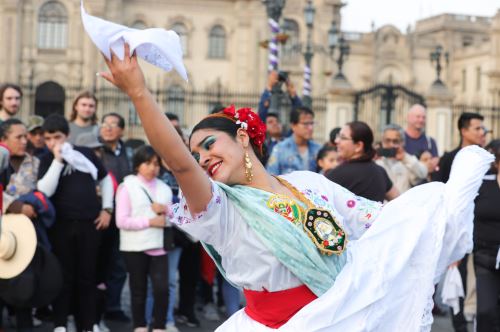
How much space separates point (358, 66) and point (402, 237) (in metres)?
47.3

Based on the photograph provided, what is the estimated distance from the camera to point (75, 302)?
25.9 feet

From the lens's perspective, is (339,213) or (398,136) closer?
(339,213)

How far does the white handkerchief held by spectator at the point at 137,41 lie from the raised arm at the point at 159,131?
0.03 m

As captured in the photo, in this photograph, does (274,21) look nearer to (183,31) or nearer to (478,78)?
(183,31)

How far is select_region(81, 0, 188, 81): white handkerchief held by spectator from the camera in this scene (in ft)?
9.45

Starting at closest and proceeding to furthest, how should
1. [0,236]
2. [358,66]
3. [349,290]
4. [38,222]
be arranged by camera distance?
Answer: [349,290], [0,236], [38,222], [358,66]

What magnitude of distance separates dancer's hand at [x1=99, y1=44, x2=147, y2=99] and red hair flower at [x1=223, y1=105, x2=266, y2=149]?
73cm

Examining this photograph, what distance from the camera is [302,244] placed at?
356 cm

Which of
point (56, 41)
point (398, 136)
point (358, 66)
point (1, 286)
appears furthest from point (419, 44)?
point (1, 286)

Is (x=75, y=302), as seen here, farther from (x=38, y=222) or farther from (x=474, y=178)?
(x=474, y=178)

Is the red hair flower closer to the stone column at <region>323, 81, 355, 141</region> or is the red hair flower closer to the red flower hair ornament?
the red flower hair ornament

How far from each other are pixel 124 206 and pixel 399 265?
15.0 ft

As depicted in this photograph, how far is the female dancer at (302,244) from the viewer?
3.50 meters

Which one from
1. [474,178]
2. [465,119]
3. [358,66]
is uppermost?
[358,66]
